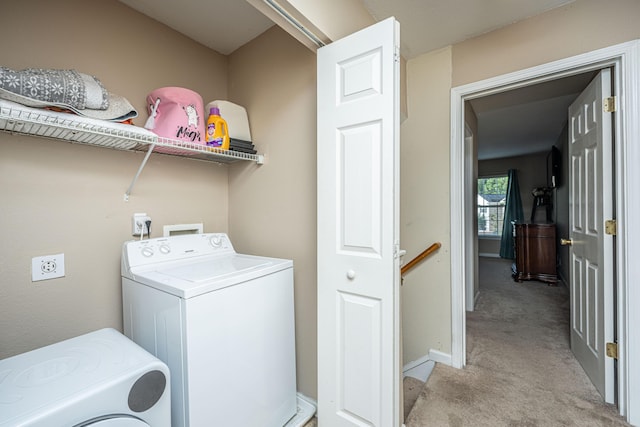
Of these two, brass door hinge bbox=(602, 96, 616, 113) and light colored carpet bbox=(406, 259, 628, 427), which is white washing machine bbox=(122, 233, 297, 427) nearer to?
light colored carpet bbox=(406, 259, 628, 427)

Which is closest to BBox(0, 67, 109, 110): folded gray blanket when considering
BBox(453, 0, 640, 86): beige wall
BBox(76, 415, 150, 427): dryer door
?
BBox(76, 415, 150, 427): dryer door

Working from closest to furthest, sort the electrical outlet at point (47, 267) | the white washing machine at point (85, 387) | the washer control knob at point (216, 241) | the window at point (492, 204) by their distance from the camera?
the white washing machine at point (85, 387), the electrical outlet at point (47, 267), the washer control knob at point (216, 241), the window at point (492, 204)

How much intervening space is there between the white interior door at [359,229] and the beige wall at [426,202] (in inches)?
41.0

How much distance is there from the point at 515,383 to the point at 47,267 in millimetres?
2804

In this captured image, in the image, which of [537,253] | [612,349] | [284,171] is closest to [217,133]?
[284,171]

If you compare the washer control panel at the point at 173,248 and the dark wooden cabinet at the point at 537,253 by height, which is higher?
the washer control panel at the point at 173,248

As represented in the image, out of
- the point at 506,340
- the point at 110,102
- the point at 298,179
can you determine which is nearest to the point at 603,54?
the point at 298,179

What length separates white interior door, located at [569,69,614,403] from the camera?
159cm

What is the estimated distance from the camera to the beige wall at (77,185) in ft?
3.85

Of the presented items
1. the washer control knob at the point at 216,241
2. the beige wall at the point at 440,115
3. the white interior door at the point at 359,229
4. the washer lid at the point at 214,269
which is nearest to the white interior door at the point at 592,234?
the beige wall at the point at 440,115

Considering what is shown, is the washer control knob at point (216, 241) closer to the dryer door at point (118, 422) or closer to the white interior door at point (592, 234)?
the dryer door at point (118, 422)

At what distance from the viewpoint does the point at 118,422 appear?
2.64 feet

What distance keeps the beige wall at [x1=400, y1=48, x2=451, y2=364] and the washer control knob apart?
144cm

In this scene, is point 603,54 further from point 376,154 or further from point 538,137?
point 538,137
